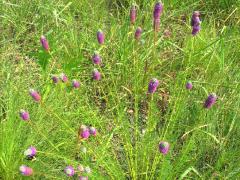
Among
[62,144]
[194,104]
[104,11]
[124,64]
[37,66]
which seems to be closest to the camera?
[62,144]

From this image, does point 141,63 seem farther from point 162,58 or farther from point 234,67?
point 234,67

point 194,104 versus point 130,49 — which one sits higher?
point 130,49

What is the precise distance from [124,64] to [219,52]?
514 mm

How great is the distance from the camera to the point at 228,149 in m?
1.54

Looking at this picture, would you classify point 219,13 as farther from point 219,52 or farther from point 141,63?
point 141,63

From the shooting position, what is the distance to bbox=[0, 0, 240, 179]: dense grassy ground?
138cm

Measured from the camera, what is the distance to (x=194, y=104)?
67.8 inches

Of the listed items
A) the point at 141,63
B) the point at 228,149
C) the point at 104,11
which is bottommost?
the point at 228,149

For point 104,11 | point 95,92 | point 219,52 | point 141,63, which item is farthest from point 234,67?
point 104,11

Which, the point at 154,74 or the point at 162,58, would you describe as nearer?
the point at 154,74

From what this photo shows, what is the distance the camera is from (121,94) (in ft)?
6.14

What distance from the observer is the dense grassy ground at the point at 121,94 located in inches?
54.2

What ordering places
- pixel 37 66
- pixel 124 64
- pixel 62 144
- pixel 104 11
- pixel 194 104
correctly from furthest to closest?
pixel 104 11 → pixel 37 66 → pixel 124 64 → pixel 194 104 → pixel 62 144

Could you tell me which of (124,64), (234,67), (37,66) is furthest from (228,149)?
(37,66)
